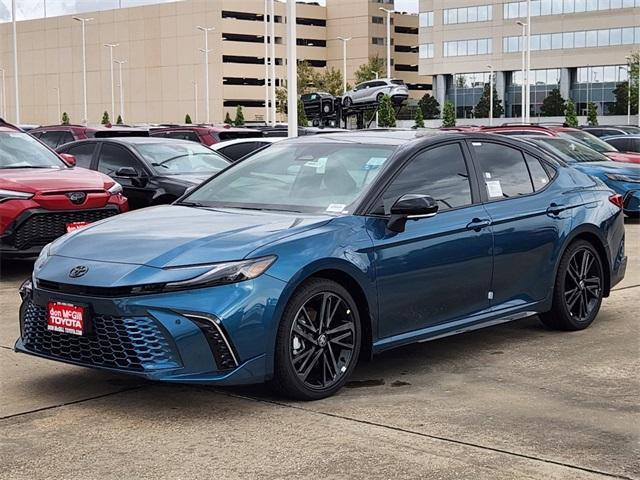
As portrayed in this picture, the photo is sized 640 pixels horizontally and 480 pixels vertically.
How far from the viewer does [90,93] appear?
116250 millimetres

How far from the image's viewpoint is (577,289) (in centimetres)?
750

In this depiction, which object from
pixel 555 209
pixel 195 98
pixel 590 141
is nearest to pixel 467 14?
pixel 195 98

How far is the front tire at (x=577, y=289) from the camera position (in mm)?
7309

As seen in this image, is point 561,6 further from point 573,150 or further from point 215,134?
point 573,150

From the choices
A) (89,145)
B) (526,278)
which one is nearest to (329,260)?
(526,278)

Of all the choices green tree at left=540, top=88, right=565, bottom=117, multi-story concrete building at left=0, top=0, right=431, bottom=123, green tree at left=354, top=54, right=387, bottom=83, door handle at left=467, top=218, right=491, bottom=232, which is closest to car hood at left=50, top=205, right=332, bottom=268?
door handle at left=467, top=218, right=491, bottom=232

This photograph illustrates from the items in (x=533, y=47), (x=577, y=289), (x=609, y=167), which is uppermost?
(x=533, y=47)

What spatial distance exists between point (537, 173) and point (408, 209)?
188cm

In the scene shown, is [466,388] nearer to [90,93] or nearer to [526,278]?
[526,278]

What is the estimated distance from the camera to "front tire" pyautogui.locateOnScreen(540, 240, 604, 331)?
731 cm

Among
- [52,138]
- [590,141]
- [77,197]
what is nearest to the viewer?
[77,197]

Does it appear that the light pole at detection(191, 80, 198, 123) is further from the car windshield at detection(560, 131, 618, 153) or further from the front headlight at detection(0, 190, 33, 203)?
the front headlight at detection(0, 190, 33, 203)

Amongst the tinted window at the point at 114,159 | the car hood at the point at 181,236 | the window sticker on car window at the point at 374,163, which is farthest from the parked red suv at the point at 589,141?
the car hood at the point at 181,236

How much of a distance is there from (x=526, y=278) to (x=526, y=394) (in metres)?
1.38
